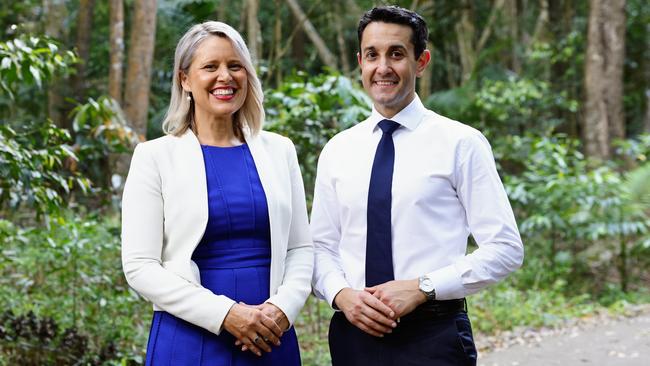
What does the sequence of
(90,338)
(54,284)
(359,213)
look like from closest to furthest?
1. (359,213)
2. (90,338)
3. (54,284)

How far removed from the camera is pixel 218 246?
2607mm

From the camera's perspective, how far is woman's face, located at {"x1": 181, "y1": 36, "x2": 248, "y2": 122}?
2.65 meters

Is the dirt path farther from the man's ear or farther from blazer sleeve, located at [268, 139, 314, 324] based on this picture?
the man's ear

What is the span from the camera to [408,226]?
8.80 ft

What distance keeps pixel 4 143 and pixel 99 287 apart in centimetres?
218

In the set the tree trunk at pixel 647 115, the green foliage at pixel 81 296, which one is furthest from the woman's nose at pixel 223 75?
the tree trunk at pixel 647 115

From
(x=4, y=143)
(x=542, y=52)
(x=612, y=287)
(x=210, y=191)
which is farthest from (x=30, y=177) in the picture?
(x=542, y=52)

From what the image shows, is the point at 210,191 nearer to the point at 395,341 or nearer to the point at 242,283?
the point at 242,283

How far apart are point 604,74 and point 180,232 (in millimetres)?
10623

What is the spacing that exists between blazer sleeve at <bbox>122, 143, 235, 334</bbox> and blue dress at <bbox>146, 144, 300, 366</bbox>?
9cm

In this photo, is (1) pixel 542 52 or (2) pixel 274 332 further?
(1) pixel 542 52

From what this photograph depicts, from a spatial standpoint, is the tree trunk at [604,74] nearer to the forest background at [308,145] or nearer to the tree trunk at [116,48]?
the forest background at [308,145]

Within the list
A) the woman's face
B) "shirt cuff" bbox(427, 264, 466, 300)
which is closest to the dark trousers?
"shirt cuff" bbox(427, 264, 466, 300)

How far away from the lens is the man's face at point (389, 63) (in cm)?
273
